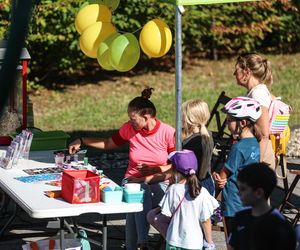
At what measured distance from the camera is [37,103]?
43.1 ft

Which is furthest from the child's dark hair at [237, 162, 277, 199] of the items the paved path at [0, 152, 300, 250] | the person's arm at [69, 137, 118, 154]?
the person's arm at [69, 137, 118, 154]

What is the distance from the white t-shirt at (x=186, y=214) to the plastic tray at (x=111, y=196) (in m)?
0.28

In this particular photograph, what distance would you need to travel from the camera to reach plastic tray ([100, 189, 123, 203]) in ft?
16.8

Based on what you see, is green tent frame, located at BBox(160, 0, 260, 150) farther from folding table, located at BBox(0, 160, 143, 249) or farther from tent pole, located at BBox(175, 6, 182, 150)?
folding table, located at BBox(0, 160, 143, 249)

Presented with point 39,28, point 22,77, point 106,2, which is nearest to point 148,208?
point 106,2

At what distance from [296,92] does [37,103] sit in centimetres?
412

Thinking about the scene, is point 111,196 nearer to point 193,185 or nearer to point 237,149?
point 193,185

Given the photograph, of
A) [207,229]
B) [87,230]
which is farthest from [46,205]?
[87,230]

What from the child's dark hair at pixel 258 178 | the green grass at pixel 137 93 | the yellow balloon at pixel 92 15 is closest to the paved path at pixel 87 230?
the yellow balloon at pixel 92 15

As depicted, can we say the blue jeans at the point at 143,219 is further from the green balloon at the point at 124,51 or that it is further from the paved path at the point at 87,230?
the green balloon at the point at 124,51

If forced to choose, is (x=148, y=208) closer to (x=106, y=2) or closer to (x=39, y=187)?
(x=39, y=187)

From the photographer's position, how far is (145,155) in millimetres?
6012

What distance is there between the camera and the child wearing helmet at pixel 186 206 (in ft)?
16.6

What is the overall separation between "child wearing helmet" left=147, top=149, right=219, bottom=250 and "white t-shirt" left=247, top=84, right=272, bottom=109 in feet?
3.92
